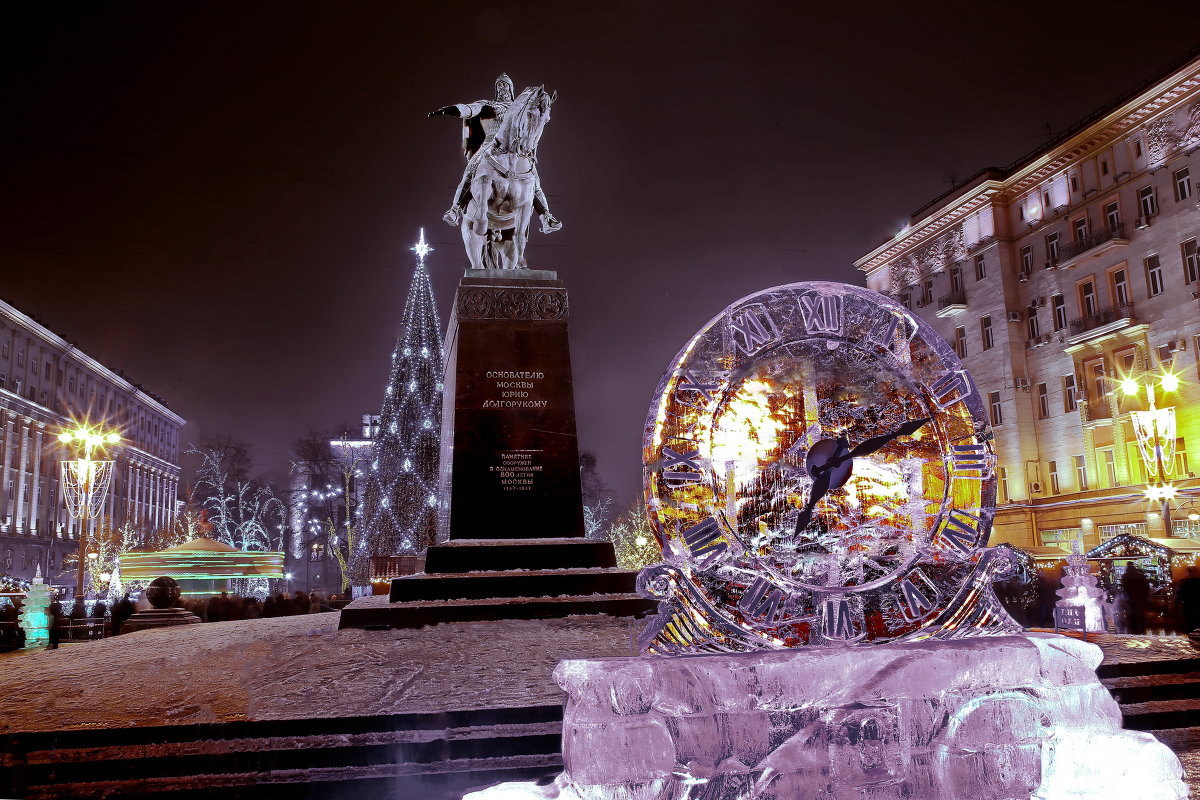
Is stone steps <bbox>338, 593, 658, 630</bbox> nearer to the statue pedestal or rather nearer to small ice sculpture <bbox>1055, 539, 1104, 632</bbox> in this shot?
the statue pedestal

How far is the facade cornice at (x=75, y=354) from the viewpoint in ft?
A: 198

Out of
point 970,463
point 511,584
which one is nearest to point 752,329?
point 970,463

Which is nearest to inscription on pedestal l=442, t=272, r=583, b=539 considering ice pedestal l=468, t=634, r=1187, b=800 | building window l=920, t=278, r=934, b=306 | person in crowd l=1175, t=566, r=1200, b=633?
person in crowd l=1175, t=566, r=1200, b=633

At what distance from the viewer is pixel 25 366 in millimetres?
63250

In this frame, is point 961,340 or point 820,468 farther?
point 961,340

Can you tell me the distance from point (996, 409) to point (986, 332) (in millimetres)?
3962

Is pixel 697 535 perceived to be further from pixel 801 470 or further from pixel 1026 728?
pixel 1026 728

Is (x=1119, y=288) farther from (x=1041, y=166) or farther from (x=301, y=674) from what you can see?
(x=301, y=674)

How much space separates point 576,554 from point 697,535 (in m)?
6.12

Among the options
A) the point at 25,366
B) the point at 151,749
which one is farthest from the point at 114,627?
the point at 25,366

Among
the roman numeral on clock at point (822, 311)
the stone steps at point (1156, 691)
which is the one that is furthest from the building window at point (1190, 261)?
the roman numeral on clock at point (822, 311)

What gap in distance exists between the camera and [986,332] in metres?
40.2

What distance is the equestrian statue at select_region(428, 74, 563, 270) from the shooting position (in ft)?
39.1

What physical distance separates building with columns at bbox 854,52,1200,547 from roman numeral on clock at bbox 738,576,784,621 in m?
27.5
